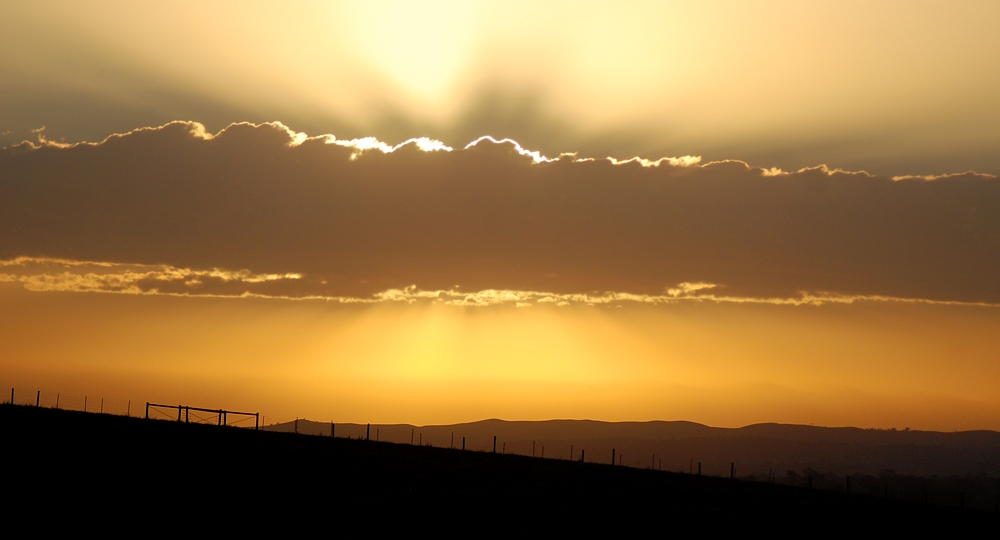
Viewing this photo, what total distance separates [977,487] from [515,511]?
613ft

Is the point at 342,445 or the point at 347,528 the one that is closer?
the point at 347,528

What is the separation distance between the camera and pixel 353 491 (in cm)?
Answer: 4988

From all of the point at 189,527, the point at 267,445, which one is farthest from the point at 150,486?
the point at 267,445

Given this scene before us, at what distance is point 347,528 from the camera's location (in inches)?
1624

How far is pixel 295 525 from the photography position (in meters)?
41.1

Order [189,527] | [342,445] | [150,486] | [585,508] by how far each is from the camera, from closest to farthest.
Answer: [189,527] → [150,486] → [585,508] → [342,445]

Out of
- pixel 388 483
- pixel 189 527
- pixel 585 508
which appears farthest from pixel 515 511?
pixel 189 527

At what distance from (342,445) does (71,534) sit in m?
30.6

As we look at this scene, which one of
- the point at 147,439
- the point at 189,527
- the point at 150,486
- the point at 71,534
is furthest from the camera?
the point at 147,439

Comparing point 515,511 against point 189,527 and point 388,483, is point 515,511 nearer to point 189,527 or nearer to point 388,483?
point 388,483

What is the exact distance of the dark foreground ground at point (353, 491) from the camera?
42.2 metres

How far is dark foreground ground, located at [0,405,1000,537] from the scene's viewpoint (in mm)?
42250

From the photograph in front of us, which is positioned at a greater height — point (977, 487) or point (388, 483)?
point (388, 483)

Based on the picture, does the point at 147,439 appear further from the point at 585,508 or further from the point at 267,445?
the point at 585,508
